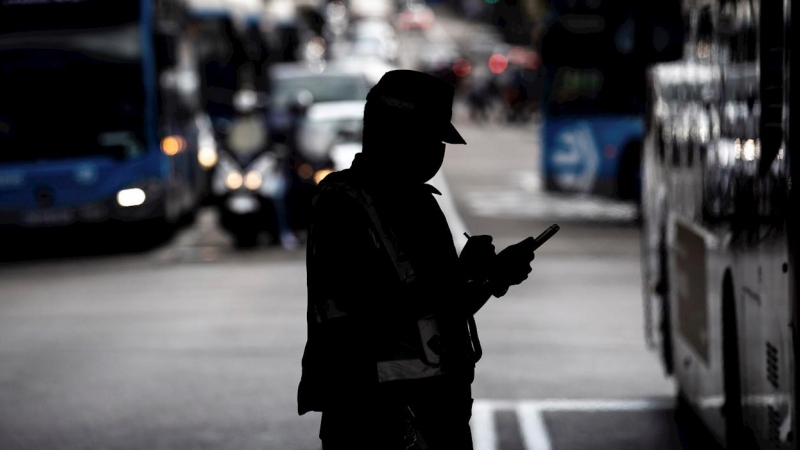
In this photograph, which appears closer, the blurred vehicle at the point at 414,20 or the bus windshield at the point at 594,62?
the bus windshield at the point at 594,62

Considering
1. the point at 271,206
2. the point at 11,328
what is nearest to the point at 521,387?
the point at 11,328

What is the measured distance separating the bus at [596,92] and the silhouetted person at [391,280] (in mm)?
19262

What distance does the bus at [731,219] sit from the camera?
5.88 m

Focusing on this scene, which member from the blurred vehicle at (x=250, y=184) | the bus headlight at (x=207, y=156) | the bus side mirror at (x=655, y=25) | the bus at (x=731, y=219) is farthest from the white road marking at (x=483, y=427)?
the bus headlight at (x=207, y=156)

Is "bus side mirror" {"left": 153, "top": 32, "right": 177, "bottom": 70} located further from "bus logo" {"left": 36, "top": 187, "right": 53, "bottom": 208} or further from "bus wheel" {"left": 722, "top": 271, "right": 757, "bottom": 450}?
"bus wheel" {"left": 722, "top": 271, "right": 757, "bottom": 450}

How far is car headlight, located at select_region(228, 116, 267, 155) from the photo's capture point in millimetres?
20500

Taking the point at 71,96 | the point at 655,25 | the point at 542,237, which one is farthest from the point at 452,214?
the point at 542,237

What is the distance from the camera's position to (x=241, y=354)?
12.2 m

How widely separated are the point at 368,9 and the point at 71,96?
85.4 meters

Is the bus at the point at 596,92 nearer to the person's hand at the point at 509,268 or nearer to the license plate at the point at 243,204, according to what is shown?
the license plate at the point at 243,204

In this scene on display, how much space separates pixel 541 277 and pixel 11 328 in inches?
207

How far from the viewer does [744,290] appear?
6715 mm

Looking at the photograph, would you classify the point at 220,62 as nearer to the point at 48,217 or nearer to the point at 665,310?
the point at 48,217

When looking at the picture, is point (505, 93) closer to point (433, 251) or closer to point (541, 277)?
point (541, 277)
